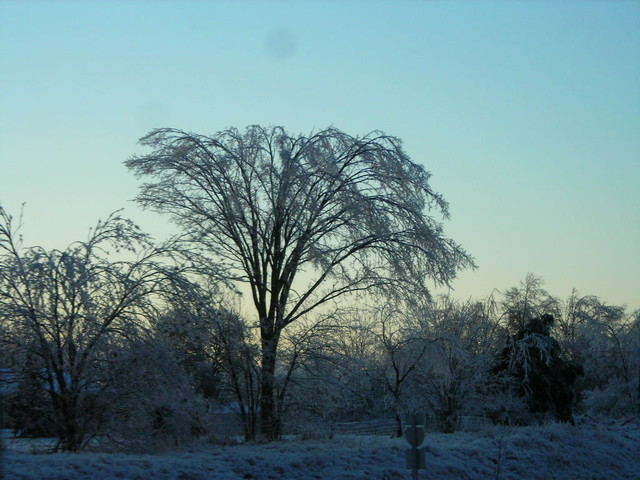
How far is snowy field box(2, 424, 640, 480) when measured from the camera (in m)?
13.6

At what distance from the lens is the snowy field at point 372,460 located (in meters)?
13.6

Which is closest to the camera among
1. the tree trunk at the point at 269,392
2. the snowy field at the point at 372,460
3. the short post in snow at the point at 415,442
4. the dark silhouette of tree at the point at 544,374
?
the snowy field at the point at 372,460

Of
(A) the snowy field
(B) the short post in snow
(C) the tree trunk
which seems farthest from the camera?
(C) the tree trunk

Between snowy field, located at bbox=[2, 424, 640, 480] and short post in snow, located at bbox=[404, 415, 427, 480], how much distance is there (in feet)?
6.72

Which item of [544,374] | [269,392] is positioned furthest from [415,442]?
[544,374]

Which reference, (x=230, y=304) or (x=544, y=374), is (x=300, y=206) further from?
(x=544, y=374)

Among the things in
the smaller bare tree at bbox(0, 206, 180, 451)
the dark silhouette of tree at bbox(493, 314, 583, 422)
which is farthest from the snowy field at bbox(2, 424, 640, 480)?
the dark silhouette of tree at bbox(493, 314, 583, 422)

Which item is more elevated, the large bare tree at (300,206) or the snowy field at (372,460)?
the large bare tree at (300,206)

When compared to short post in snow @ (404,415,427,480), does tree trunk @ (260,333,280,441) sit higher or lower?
higher

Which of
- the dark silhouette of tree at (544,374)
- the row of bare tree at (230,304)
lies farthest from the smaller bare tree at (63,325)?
the dark silhouette of tree at (544,374)

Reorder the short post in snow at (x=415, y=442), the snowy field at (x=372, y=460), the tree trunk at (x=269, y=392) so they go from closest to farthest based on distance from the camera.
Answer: the snowy field at (x=372, y=460), the short post in snow at (x=415, y=442), the tree trunk at (x=269, y=392)

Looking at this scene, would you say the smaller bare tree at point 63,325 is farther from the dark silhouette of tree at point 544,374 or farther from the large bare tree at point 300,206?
the dark silhouette of tree at point 544,374

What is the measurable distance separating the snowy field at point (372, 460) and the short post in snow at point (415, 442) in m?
2.05

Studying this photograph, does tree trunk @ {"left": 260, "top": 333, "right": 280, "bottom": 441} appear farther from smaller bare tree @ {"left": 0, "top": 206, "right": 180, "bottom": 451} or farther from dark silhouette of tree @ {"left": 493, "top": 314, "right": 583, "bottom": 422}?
dark silhouette of tree @ {"left": 493, "top": 314, "right": 583, "bottom": 422}
